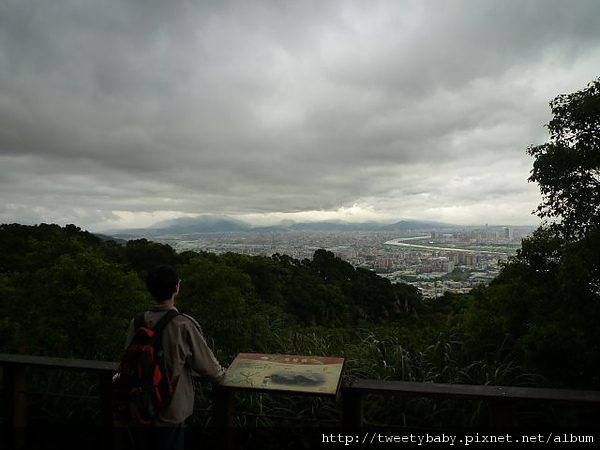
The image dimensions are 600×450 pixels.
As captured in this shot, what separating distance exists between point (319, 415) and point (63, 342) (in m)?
3.74

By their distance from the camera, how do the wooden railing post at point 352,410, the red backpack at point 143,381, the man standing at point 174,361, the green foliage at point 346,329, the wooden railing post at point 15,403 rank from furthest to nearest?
the green foliage at point 346,329 → the wooden railing post at point 15,403 → the wooden railing post at point 352,410 → the man standing at point 174,361 → the red backpack at point 143,381

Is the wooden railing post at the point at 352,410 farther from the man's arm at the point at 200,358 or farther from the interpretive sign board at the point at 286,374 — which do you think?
the man's arm at the point at 200,358

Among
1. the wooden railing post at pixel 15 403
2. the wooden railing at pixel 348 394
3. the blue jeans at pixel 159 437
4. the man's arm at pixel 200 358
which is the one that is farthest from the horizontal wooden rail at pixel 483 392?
the wooden railing post at pixel 15 403

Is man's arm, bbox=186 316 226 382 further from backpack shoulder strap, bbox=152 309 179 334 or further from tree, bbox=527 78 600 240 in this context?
tree, bbox=527 78 600 240

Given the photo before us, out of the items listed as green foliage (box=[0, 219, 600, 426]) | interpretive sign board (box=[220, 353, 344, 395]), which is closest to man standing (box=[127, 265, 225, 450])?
interpretive sign board (box=[220, 353, 344, 395])

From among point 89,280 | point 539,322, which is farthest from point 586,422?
point 89,280

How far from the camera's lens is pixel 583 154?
3.90 meters

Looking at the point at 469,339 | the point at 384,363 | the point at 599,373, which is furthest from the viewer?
the point at 469,339

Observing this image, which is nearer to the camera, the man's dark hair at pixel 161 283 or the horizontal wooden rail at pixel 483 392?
the horizontal wooden rail at pixel 483 392

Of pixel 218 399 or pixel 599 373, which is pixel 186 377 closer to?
pixel 218 399

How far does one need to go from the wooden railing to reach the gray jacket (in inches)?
8.8

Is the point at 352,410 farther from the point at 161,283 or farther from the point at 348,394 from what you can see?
the point at 161,283

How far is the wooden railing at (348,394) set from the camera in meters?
1.78

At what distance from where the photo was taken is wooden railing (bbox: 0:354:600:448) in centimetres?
178
